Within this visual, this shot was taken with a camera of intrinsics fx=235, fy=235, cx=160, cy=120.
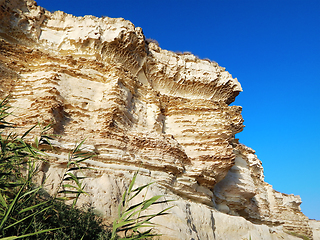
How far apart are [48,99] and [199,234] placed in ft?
24.9

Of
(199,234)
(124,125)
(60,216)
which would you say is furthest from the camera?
(124,125)

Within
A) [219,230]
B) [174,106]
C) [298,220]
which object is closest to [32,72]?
[174,106]

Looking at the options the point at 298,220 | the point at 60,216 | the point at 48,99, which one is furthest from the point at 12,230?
the point at 298,220

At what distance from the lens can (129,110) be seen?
441 inches

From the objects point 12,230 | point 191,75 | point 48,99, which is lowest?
point 12,230

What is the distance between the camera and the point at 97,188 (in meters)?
7.57

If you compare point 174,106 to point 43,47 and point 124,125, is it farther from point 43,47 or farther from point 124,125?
point 43,47

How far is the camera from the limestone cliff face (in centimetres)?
861

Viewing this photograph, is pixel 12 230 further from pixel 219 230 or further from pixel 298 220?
pixel 298 220

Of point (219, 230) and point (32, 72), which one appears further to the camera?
point (32, 72)

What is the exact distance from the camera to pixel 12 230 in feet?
14.0

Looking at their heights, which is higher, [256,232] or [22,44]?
[22,44]

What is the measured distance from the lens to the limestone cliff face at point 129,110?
8609 millimetres

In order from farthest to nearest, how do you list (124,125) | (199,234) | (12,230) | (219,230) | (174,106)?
(174,106), (124,125), (219,230), (199,234), (12,230)
